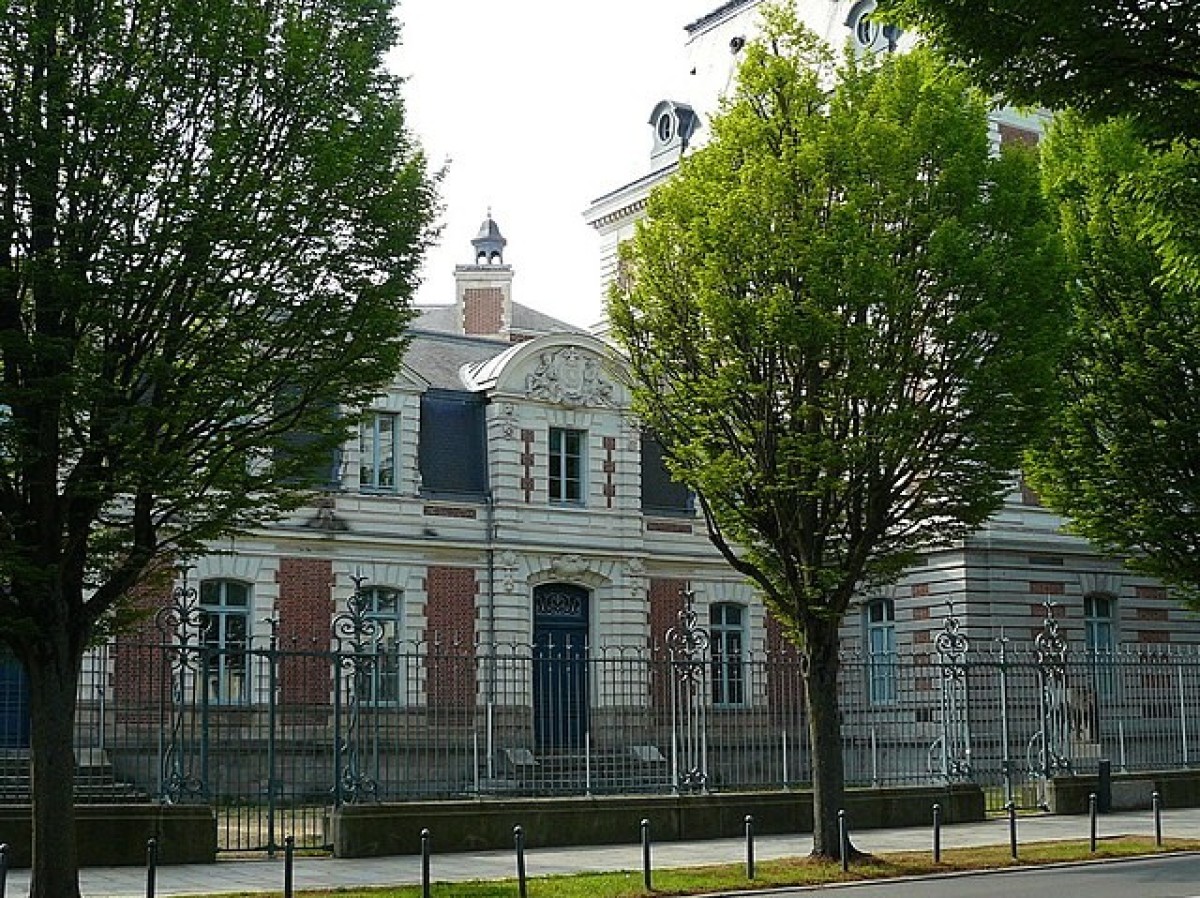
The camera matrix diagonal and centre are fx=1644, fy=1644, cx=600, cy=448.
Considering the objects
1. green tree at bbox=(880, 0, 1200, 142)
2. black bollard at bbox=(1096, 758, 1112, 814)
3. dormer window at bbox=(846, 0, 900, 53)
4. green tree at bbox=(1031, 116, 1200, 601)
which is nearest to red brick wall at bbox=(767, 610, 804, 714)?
black bollard at bbox=(1096, 758, 1112, 814)

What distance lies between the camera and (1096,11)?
10758mm

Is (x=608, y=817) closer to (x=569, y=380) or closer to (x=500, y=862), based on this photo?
(x=500, y=862)

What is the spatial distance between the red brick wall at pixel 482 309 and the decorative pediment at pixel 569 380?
799 inches

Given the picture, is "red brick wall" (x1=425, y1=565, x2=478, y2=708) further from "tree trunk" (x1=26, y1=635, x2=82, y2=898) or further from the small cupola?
the small cupola

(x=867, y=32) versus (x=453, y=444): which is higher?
(x=867, y=32)

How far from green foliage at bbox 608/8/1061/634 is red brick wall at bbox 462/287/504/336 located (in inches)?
1378

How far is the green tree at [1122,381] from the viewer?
24.0 meters

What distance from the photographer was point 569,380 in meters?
33.3

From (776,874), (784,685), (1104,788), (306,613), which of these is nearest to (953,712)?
(784,685)

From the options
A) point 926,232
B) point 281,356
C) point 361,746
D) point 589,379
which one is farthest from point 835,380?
point 589,379

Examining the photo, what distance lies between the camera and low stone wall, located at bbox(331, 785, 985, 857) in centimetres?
1908

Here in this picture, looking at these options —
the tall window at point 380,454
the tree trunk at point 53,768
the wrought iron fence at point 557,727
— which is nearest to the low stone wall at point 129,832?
the wrought iron fence at point 557,727

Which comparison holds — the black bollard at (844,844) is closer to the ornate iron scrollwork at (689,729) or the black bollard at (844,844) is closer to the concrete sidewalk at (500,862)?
the concrete sidewalk at (500,862)

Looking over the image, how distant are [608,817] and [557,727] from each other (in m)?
4.08
